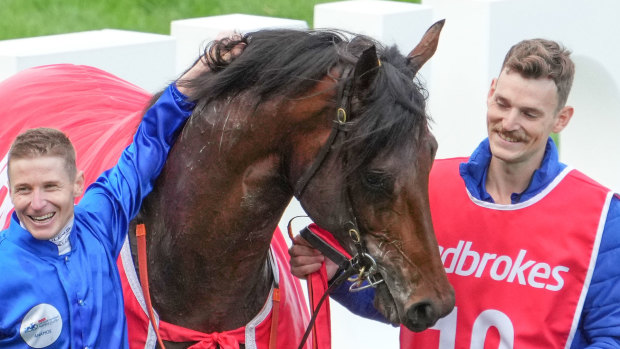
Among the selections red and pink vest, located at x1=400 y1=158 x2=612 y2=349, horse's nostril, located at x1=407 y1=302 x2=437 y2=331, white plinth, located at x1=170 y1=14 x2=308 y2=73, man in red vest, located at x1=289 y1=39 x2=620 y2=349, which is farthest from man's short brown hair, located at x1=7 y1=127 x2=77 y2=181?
white plinth, located at x1=170 y1=14 x2=308 y2=73

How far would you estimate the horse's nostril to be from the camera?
2.58 m

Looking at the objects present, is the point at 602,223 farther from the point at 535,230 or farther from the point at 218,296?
the point at 218,296

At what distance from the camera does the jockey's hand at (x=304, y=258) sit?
2.96 metres

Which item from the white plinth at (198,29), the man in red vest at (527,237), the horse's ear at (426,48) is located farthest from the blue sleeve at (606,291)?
the white plinth at (198,29)

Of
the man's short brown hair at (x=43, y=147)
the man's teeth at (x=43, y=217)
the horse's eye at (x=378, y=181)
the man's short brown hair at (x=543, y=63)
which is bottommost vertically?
the man's teeth at (x=43, y=217)

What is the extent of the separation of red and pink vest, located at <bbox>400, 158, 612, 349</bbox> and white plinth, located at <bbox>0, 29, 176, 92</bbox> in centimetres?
181

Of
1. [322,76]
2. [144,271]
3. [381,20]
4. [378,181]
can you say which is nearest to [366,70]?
[322,76]

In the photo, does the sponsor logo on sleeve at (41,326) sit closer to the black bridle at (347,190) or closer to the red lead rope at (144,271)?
the red lead rope at (144,271)

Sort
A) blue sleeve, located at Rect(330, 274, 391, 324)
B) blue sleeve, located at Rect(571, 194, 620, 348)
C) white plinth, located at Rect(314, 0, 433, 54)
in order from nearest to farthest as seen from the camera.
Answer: blue sleeve, located at Rect(571, 194, 620, 348) < blue sleeve, located at Rect(330, 274, 391, 324) < white plinth, located at Rect(314, 0, 433, 54)

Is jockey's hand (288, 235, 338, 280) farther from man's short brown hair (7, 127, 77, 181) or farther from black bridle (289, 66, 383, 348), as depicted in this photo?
man's short brown hair (7, 127, 77, 181)

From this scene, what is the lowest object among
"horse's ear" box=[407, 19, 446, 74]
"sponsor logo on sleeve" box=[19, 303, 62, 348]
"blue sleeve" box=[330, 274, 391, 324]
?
"blue sleeve" box=[330, 274, 391, 324]

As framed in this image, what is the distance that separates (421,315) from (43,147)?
0.95m

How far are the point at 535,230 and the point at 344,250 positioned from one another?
0.58 m

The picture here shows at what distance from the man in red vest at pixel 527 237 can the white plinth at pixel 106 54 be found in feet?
5.89
